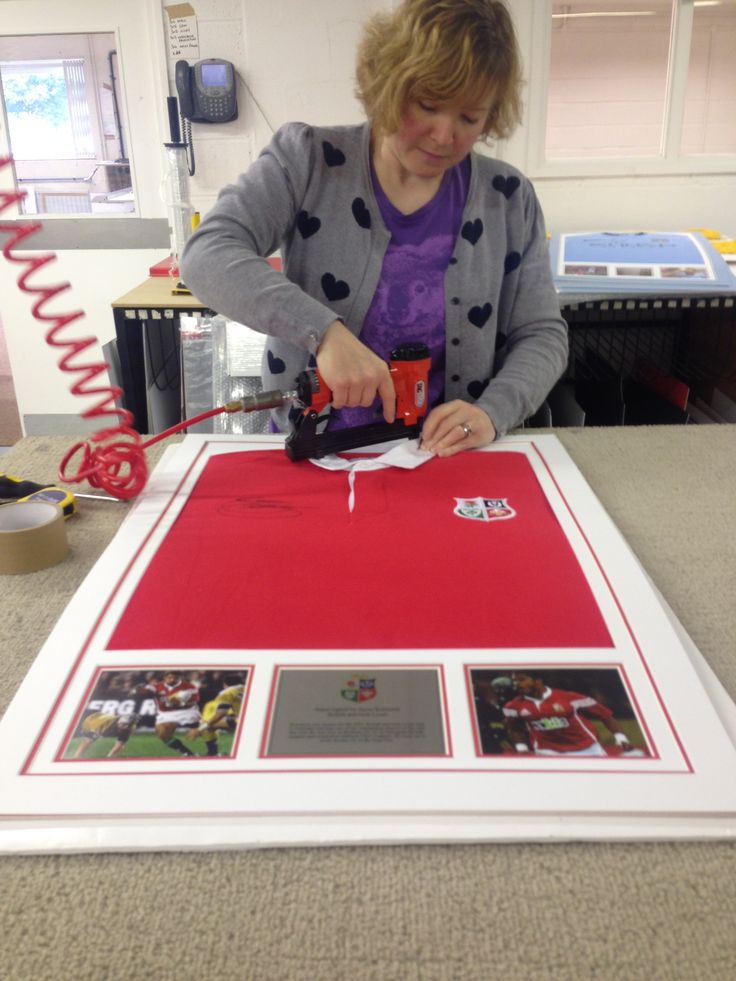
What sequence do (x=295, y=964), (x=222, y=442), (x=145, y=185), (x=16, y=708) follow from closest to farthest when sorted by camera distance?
(x=295, y=964)
(x=16, y=708)
(x=222, y=442)
(x=145, y=185)

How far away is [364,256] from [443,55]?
266 mm

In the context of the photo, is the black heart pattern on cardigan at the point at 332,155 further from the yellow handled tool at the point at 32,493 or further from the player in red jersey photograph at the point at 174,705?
the player in red jersey photograph at the point at 174,705

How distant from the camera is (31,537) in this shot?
68cm

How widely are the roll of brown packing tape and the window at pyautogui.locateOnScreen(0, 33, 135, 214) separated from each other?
2386mm

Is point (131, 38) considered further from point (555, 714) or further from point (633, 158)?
point (555, 714)

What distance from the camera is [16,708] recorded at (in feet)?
1.64

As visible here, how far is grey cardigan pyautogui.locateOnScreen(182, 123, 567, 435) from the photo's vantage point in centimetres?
99

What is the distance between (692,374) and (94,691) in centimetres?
238

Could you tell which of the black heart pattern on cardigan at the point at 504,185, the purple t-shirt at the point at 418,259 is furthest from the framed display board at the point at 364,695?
the black heart pattern on cardigan at the point at 504,185

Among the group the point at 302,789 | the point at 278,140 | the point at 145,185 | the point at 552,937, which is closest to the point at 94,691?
the point at 302,789

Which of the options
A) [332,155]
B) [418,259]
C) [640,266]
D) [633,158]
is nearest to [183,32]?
[633,158]

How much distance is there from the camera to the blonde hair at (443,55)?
877mm

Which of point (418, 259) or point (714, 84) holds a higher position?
point (714, 84)

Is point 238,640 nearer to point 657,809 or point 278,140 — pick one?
point 657,809
